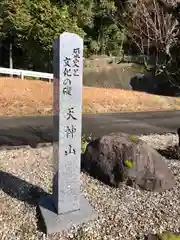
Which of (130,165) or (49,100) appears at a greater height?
(49,100)

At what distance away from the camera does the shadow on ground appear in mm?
3930

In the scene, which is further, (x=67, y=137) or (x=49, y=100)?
(x=49, y=100)

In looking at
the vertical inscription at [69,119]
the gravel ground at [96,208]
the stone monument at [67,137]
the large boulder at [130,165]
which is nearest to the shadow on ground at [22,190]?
the gravel ground at [96,208]

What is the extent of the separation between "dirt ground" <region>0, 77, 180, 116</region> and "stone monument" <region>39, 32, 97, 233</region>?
23.7 feet

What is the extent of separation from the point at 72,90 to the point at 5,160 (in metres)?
2.63

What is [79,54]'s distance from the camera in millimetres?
3211

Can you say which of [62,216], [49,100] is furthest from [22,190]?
[49,100]

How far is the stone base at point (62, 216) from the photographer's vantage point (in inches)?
131

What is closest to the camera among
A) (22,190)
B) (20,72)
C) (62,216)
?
(62,216)

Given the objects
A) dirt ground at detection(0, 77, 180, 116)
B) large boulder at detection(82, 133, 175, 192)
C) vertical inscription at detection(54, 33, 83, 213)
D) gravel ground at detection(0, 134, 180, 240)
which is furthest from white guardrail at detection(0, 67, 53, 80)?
vertical inscription at detection(54, 33, 83, 213)

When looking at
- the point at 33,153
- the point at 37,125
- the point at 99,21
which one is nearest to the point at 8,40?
the point at 99,21

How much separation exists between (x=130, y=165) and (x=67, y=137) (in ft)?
3.96

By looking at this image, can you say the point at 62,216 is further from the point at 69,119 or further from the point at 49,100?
the point at 49,100

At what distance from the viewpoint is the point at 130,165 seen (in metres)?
4.18
